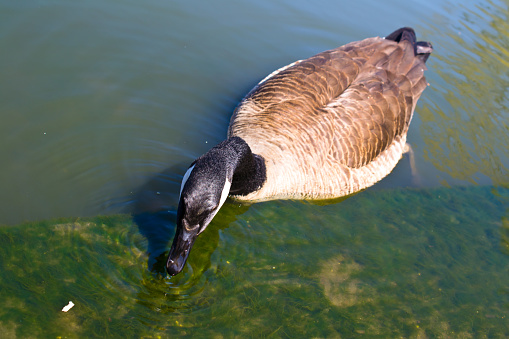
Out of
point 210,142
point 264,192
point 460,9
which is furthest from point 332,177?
point 460,9

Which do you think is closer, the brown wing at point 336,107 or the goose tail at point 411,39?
the brown wing at point 336,107

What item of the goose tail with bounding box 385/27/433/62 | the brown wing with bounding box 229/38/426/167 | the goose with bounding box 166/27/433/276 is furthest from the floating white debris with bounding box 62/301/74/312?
the goose tail with bounding box 385/27/433/62

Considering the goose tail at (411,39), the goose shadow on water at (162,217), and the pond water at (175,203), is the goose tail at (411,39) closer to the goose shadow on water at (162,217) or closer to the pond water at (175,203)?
the pond water at (175,203)

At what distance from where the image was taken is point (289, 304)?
4.90m

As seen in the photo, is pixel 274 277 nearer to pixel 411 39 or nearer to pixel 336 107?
pixel 336 107

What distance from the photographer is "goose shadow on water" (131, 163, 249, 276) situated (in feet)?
16.5

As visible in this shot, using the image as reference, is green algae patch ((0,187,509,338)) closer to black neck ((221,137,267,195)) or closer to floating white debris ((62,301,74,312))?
floating white debris ((62,301,74,312))

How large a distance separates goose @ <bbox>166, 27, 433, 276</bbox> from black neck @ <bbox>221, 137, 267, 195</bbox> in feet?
0.04

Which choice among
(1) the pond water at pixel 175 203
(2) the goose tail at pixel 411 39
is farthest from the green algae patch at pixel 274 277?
(2) the goose tail at pixel 411 39

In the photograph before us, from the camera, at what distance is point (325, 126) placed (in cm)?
657

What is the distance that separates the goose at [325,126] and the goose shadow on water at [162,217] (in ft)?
2.02

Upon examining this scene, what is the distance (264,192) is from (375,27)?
6882 millimetres

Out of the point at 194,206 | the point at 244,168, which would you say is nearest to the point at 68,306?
the point at 194,206

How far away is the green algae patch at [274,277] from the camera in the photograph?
14.4ft
